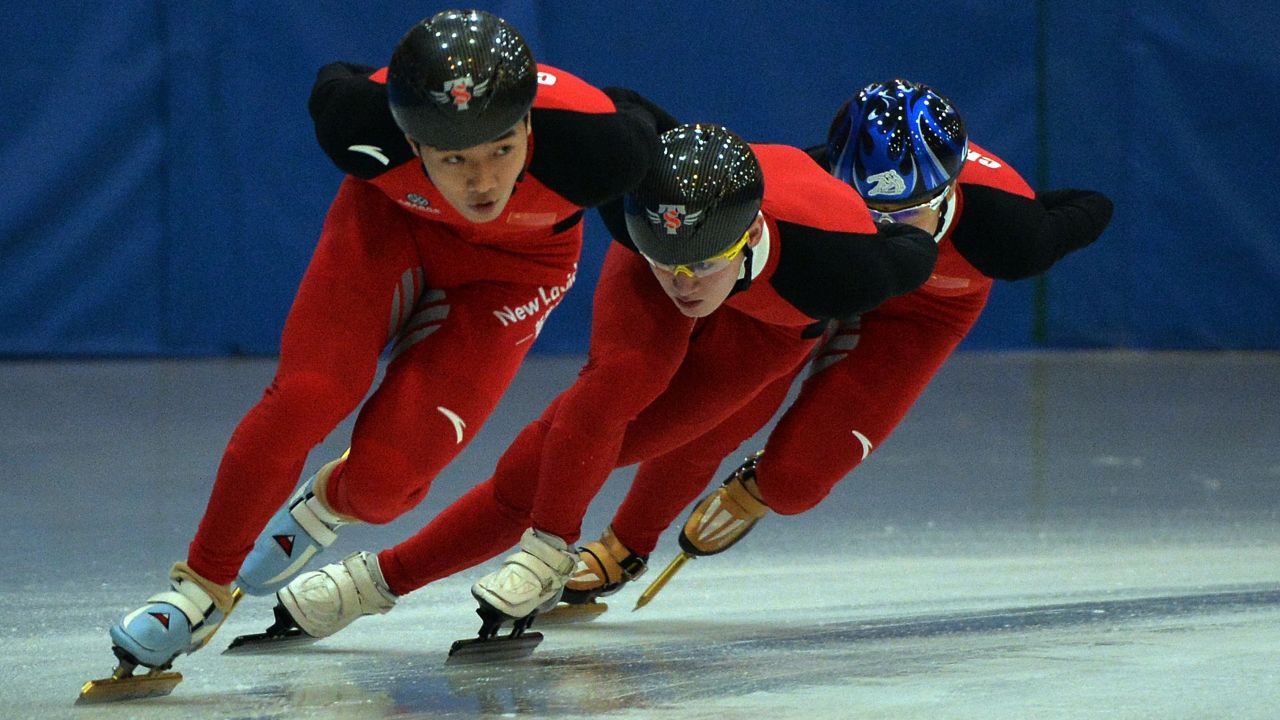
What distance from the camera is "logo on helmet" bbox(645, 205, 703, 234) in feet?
9.14

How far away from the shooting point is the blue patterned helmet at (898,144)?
3.40 metres

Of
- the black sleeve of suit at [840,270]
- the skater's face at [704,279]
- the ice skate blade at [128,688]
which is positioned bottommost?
the ice skate blade at [128,688]

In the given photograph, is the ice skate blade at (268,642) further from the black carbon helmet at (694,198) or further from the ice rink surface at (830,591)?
the black carbon helmet at (694,198)

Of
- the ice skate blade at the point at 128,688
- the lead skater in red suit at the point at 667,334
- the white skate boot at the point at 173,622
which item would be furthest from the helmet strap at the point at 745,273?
the ice skate blade at the point at 128,688

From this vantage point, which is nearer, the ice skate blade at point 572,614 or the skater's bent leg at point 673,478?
the ice skate blade at point 572,614

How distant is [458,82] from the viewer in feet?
8.27

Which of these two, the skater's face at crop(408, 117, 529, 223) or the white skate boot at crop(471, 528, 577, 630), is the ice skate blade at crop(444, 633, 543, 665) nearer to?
the white skate boot at crop(471, 528, 577, 630)

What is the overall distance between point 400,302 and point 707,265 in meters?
0.60

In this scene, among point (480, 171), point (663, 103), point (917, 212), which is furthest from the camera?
point (663, 103)

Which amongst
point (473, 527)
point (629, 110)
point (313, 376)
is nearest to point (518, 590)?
point (473, 527)

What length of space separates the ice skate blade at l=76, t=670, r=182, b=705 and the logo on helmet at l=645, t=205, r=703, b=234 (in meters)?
1.12

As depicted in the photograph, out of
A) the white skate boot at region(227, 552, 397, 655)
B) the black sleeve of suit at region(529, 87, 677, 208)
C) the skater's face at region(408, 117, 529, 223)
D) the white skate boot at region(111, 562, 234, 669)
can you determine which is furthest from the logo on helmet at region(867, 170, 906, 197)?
the white skate boot at region(111, 562, 234, 669)

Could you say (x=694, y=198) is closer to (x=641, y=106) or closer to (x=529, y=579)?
(x=641, y=106)

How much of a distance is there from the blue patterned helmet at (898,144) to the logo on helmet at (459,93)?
118 centimetres
